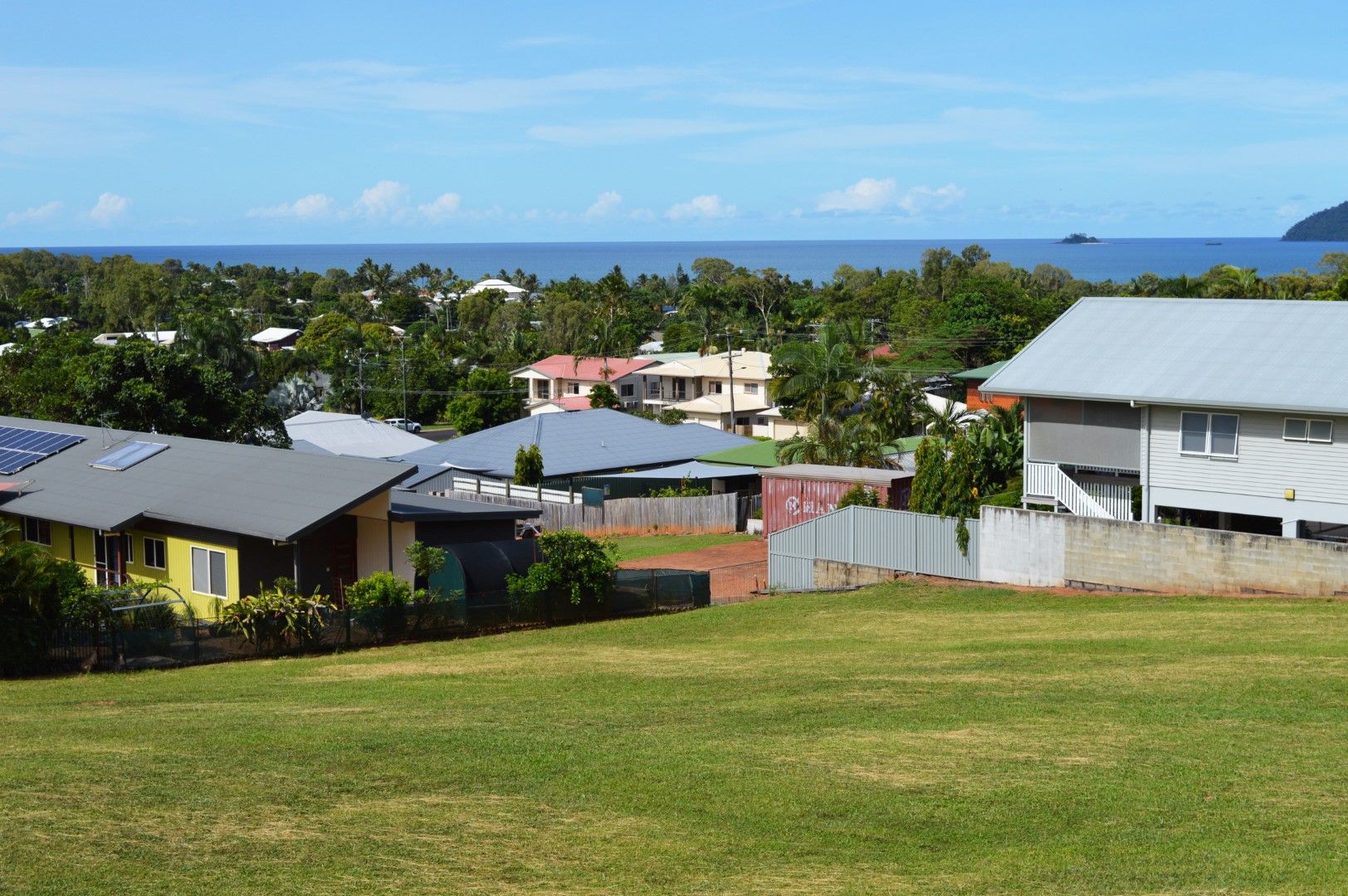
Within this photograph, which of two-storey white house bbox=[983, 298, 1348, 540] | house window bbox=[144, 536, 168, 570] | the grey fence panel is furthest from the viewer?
the grey fence panel

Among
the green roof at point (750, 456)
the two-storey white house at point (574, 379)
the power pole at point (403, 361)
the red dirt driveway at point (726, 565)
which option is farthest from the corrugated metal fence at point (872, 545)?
the two-storey white house at point (574, 379)

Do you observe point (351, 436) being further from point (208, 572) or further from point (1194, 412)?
point (1194, 412)

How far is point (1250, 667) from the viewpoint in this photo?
19.4 metres

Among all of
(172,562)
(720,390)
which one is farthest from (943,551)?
(720,390)

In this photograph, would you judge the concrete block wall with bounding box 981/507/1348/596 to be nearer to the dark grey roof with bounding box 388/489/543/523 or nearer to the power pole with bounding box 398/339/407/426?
the dark grey roof with bounding box 388/489/543/523

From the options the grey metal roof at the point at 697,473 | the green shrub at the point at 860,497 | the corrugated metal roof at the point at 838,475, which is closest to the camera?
the green shrub at the point at 860,497

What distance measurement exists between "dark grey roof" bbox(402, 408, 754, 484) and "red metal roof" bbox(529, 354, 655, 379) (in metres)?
34.2

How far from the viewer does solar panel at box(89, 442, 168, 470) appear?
33.5m

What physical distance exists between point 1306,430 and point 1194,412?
8.08ft

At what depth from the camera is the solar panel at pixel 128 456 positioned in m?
33.5

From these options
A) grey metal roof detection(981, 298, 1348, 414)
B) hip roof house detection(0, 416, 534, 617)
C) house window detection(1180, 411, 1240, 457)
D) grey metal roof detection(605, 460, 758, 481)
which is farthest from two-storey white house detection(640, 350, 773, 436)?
hip roof house detection(0, 416, 534, 617)

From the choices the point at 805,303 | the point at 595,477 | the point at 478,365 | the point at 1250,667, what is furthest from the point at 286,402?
the point at 1250,667

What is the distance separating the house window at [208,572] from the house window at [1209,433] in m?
21.1

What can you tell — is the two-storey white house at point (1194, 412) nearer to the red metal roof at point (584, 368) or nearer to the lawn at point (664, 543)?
the lawn at point (664, 543)
